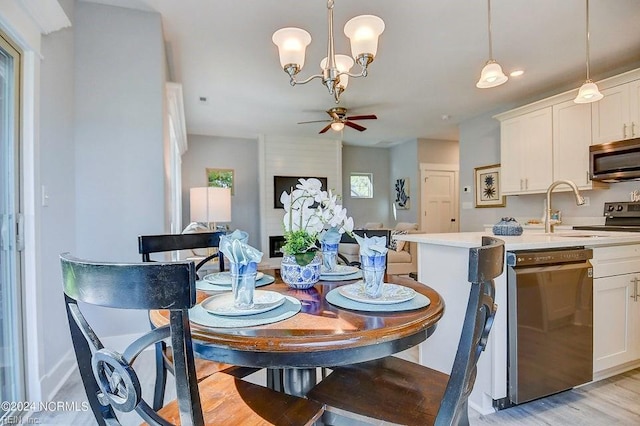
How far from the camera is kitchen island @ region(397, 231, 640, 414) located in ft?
5.74

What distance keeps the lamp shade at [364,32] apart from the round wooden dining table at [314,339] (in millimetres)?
1567

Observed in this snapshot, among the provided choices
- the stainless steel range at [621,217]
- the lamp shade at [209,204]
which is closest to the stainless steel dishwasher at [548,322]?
the stainless steel range at [621,217]

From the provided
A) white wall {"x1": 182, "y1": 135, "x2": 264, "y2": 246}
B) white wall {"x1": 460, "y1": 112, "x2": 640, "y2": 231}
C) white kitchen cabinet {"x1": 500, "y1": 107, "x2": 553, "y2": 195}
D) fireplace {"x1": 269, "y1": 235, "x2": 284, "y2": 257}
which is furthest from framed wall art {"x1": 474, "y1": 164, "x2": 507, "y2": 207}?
white wall {"x1": 182, "y1": 135, "x2": 264, "y2": 246}

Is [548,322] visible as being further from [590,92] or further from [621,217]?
[621,217]

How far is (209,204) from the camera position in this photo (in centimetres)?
464

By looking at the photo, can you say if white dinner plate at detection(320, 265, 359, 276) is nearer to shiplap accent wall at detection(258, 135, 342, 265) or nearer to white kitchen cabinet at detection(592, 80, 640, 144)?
white kitchen cabinet at detection(592, 80, 640, 144)

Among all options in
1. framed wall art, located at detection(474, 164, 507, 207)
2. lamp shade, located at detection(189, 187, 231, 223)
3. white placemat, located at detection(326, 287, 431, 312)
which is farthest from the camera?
framed wall art, located at detection(474, 164, 507, 207)

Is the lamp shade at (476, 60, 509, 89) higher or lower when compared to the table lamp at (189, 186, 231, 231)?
higher

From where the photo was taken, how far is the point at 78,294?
0.67 meters

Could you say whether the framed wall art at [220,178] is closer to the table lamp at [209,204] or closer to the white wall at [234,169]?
the white wall at [234,169]

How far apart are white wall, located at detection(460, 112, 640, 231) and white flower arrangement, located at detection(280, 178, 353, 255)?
12.6 ft

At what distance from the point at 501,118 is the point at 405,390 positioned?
4488mm

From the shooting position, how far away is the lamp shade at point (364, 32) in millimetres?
1829

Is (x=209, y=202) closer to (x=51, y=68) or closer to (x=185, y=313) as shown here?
(x=51, y=68)
